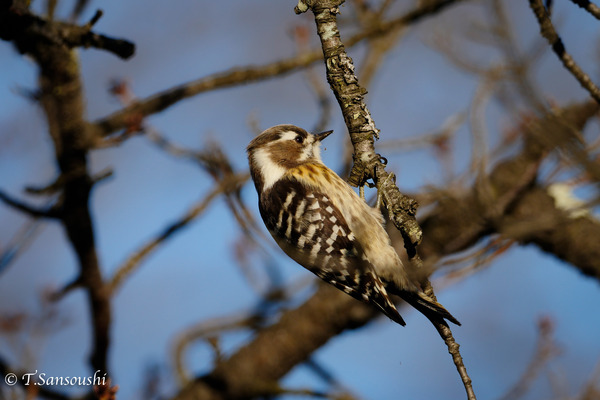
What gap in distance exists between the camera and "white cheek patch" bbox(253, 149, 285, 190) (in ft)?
13.5

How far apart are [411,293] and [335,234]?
0.62 m

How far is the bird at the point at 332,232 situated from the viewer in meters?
3.47

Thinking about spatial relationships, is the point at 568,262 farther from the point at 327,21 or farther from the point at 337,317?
the point at 327,21

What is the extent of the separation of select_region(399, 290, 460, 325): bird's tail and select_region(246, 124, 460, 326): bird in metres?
0.01

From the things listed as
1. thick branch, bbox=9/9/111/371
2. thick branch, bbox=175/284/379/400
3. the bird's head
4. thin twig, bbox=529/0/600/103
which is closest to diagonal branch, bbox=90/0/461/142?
thick branch, bbox=9/9/111/371

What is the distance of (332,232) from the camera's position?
3.63 metres

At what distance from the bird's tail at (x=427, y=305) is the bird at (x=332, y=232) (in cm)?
1

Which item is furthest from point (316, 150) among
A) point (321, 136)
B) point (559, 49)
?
point (559, 49)

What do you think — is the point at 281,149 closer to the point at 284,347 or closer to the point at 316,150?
the point at 316,150

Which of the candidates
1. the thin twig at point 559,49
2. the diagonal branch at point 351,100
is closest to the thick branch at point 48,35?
the diagonal branch at point 351,100

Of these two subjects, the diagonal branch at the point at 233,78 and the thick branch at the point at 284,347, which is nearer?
the diagonal branch at the point at 233,78

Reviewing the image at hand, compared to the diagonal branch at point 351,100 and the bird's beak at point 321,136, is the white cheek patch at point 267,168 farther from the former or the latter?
the diagonal branch at point 351,100

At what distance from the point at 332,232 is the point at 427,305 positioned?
939 mm

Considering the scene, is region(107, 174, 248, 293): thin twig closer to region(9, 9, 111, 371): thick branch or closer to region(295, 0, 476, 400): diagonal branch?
region(9, 9, 111, 371): thick branch
